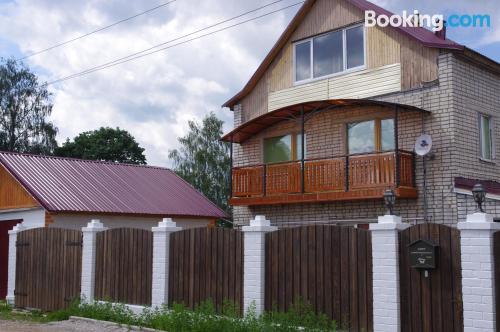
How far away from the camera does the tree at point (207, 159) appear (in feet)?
138

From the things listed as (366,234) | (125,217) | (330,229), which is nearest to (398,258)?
(366,234)

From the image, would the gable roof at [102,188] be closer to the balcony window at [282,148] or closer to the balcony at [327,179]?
the balcony at [327,179]

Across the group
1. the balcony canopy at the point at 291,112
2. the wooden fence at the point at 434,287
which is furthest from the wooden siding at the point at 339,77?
the wooden fence at the point at 434,287

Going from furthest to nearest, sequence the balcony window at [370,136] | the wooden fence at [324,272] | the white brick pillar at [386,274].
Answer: the balcony window at [370,136] < the wooden fence at [324,272] < the white brick pillar at [386,274]

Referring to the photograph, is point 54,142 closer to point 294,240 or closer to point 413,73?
point 413,73

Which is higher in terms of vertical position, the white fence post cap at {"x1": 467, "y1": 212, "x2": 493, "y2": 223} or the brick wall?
the brick wall

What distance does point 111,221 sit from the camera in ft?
63.9

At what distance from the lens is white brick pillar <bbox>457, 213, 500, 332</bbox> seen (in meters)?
8.20

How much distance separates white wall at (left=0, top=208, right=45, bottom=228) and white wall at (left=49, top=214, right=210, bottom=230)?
1.20 feet

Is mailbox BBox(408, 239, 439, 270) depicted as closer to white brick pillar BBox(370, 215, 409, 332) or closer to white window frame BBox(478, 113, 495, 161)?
white brick pillar BBox(370, 215, 409, 332)

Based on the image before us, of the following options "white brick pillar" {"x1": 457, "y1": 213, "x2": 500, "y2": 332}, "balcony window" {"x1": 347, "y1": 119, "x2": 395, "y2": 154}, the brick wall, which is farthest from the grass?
"balcony window" {"x1": 347, "y1": 119, "x2": 395, "y2": 154}

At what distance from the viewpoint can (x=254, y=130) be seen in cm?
1958

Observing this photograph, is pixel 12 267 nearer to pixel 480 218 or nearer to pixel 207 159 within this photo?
pixel 480 218

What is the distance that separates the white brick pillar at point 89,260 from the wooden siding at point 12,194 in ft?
14.0
